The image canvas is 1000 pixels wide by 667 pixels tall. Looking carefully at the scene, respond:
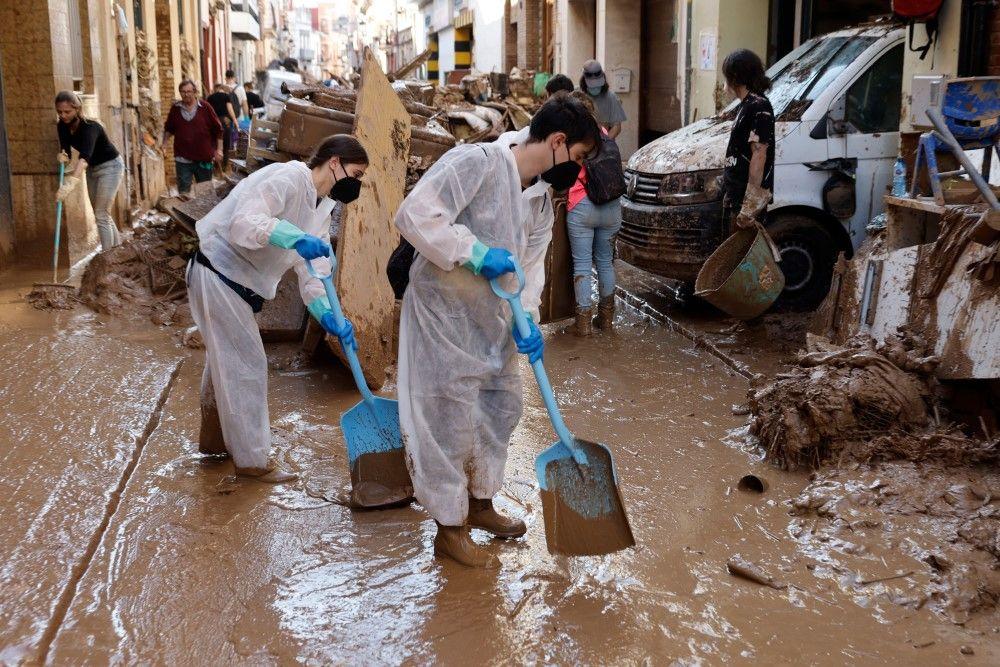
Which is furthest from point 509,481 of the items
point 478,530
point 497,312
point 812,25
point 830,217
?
point 812,25

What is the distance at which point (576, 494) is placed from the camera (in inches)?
150

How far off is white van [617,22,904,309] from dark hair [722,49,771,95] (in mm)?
708

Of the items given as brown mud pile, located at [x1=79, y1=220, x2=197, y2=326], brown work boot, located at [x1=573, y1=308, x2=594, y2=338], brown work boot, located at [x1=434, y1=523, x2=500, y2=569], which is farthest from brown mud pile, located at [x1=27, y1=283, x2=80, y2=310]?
brown work boot, located at [x1=434, y1=523, x2=500, y2=569]

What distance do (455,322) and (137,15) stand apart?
14.1 metres

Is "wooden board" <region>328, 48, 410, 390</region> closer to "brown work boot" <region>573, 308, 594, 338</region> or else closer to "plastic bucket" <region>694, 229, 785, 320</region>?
"brown work boot" <region>573, 308, 594, 338</region>

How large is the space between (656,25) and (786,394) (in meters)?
14.2

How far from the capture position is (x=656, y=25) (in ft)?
59.1

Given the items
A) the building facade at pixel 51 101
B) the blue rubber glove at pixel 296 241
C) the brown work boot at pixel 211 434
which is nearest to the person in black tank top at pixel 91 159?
the building facade at pixel 51 101

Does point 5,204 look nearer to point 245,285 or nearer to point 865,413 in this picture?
point 245,285

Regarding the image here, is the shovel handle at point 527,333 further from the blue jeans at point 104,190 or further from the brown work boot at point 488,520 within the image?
the blue jeans at point 104,190

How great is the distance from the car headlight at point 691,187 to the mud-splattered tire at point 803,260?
1.64 feet

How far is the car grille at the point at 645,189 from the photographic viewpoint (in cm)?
774

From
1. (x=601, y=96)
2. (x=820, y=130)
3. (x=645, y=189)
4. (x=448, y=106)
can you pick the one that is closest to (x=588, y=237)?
(x=645, y=189)

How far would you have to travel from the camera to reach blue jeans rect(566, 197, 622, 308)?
725 centimetres
